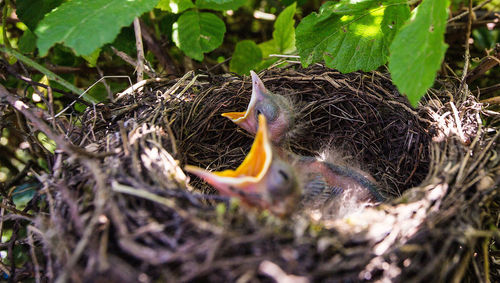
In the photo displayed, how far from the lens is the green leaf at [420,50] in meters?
0.94

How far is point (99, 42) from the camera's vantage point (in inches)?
39.2

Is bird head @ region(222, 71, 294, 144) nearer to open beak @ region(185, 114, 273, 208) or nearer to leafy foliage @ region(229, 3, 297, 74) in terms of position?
leafy foliage @ region(229, 3, 297, 74)

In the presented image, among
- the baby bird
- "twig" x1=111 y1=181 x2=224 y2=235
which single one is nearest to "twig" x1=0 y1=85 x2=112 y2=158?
"twig" x1=111 y1=181 x2=224 y2=235

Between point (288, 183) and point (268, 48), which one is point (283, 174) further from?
point (268, 48)

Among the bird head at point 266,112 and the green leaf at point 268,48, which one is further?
the green leaf at point 268,48

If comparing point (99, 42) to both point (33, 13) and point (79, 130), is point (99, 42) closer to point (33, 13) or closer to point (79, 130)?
point (79, 130)

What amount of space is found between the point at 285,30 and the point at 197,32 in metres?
0.39

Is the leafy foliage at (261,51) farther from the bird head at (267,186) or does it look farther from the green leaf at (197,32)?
the bird head at (267,186)

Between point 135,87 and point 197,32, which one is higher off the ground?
point 197,32

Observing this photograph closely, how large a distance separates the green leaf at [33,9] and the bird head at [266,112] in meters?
0.70

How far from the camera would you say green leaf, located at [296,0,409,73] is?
127 cm

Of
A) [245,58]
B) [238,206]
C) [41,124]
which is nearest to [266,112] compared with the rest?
[245,58]

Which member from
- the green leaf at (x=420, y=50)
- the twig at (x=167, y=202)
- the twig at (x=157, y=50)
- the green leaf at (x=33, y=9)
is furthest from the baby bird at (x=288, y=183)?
the green leaf at (x=33, y=9)

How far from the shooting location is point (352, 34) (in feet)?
4.38
